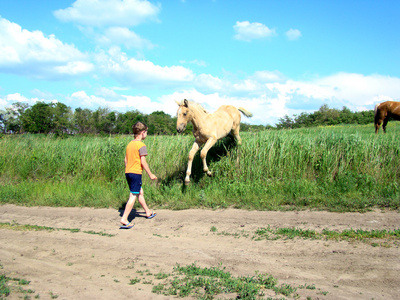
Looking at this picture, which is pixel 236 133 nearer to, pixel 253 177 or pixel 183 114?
pixel 253 177

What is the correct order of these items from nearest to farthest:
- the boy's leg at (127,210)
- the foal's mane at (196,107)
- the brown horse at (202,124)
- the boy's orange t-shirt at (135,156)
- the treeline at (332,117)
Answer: the boy's leg at (127,210), the boy's orange t-shirt at (135,156), the brown horse at (202,124), the foal's mane at (196,107), the treeline at (332,117)

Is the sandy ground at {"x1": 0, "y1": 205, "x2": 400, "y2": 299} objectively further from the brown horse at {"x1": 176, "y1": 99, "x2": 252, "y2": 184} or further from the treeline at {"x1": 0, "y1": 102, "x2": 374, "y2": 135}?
the treeline at {"x1": 0, "y1": 102, "x2": 374, "y2": 135}

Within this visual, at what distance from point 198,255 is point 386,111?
13.9 m

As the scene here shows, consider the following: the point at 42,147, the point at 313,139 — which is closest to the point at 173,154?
the point at 313,139

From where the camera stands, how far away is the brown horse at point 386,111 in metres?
14.4

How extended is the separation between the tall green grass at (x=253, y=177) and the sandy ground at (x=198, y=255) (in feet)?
2.79

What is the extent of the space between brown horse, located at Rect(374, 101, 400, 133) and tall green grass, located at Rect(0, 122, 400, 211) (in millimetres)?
5536

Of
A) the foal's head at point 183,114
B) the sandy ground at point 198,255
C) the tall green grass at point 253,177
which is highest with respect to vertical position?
the foal's head at point 183,114

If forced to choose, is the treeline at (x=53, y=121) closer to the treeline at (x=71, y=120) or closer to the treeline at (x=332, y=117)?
the treeline at (x=71, y=120)

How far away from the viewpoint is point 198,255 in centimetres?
500

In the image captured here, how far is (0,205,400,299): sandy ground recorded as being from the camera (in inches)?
151

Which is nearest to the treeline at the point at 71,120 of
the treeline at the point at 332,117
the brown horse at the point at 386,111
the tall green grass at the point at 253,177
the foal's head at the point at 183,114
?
the treeline at the point at 332,117

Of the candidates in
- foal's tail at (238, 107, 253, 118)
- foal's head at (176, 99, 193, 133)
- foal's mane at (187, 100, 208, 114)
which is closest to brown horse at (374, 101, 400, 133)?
foal's tail at (238, 107, 253, 118)

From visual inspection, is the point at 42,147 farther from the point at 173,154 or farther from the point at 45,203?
the point at 173,154
